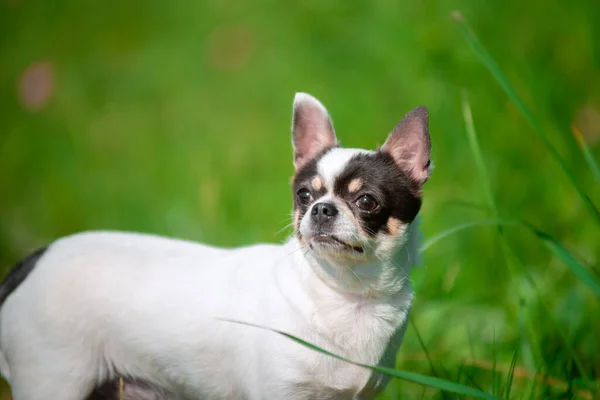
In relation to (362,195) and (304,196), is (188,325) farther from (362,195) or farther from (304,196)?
(362,195)

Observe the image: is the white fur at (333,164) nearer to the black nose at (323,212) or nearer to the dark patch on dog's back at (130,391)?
the black nose at (323,212)

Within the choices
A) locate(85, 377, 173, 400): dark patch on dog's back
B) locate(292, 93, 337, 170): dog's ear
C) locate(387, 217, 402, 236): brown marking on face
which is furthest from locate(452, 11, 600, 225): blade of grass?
locate(85, 377, 173, 400): dark patch on dog's back

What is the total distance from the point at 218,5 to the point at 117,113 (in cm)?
172

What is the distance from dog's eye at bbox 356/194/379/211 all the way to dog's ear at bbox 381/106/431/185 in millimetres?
280

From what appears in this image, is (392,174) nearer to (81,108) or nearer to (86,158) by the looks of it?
(86,158)

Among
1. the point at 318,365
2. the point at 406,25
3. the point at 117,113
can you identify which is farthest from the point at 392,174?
the point at 117,113

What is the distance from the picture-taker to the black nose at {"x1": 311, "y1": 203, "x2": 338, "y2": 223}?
10.3ft

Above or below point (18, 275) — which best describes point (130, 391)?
below

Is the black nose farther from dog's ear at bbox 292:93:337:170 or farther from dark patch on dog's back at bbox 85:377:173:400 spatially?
dark patch on dog's back at bbox 85:377:173:400

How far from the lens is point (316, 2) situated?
8570 mm

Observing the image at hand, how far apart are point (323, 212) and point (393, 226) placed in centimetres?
30

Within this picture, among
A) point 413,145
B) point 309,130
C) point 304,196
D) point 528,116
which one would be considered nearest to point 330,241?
point 304,196

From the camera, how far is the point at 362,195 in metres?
3.23

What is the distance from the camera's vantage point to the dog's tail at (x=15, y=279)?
3.54 metres
